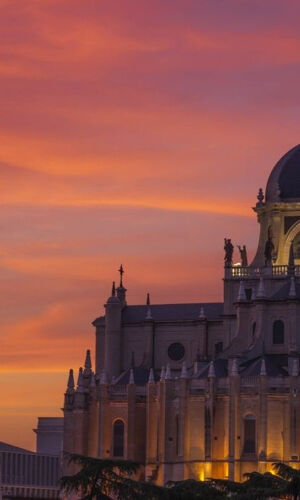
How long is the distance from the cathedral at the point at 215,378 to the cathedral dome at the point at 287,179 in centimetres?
9

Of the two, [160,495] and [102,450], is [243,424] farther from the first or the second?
[160,495]

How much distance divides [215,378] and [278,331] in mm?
9359

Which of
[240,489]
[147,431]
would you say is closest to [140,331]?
[147,431]

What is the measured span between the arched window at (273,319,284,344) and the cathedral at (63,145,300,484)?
0.28ft

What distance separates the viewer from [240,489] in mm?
151125

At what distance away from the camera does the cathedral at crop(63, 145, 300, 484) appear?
178 m

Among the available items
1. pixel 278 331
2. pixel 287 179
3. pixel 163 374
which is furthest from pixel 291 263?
pixel 163 374

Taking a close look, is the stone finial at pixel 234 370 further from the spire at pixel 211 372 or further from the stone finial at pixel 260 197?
the stone finial at pixel 260 197

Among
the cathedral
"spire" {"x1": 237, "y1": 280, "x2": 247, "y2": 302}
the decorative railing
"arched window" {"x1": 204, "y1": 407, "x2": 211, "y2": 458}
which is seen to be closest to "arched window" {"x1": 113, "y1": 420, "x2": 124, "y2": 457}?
the cathedral

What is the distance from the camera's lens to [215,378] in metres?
180

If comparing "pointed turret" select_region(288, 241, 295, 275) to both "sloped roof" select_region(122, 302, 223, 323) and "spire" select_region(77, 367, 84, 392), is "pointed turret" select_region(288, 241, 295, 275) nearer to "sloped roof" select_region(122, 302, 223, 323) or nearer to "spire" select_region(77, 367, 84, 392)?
"sloped roof" select_region(122, 302, 223, 323)

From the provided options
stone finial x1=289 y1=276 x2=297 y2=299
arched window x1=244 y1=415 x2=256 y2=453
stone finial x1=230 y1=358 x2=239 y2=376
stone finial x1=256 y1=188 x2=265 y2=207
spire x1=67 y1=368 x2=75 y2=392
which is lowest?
arched window x1=244 y1=415 x2=256 y2=453

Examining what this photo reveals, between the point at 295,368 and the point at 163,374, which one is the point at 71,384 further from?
the point at 295,368

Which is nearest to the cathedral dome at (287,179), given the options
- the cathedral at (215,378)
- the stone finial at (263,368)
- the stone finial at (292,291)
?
the cathedral at (215,378)
